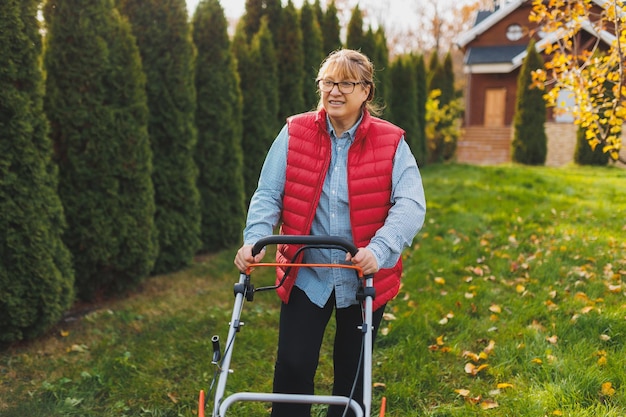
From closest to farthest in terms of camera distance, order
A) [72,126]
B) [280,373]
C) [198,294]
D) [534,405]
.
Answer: [280,373] → [534,405] → [72,126] → [198,294]

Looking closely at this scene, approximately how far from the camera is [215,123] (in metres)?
7.39

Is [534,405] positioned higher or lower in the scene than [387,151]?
lower

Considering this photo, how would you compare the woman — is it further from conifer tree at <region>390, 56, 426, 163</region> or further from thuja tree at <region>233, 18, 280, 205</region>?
conifer tree at <region>390, 56, 426, 163</region>

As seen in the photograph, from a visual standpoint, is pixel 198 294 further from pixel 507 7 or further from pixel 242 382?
pixel 507 7

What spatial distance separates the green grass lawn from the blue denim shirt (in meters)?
1.29

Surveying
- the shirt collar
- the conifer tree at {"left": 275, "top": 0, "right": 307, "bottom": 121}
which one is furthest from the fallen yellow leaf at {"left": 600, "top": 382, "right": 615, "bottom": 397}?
the conifer tree at {"left": 275, "top": 0, "right": 307, "bottom": 121}

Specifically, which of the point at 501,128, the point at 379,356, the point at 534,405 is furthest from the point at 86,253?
the point at 501,128

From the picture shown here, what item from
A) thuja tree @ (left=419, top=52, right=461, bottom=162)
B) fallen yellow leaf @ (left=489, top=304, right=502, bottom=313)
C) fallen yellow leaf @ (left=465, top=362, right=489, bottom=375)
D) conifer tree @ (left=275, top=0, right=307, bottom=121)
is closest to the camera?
fallen yellow leaf @ (left=465, top=362, right=489, bottom=375)

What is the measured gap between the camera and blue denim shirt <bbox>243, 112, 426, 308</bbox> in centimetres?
250

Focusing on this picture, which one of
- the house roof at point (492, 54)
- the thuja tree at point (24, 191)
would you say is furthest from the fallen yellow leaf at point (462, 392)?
the house roof at point (492, 54)

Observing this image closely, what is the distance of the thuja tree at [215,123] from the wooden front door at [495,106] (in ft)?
69.2

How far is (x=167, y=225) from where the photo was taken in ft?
21.2

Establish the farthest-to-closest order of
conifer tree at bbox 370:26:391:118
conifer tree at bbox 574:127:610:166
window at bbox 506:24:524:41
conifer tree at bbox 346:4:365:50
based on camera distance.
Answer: window at bbox 506:24:524:41 < conifer tree at bbox 574:127:610:166 < conifer tree at bbox 370:26:391:118 < conifer tree at bbox 346:4:365:50

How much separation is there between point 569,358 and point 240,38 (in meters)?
6.51
